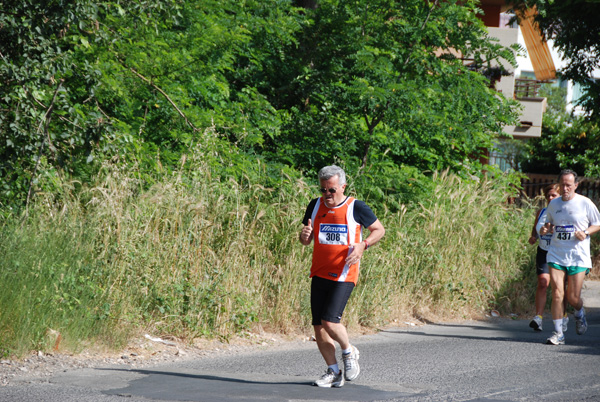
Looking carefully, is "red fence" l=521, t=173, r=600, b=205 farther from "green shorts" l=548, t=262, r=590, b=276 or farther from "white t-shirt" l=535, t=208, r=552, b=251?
"green shorts" l=548, t=262, r=590, b=276

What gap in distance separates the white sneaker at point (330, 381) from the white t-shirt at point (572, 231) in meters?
4.09

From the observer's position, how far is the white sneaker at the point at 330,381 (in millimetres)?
6152

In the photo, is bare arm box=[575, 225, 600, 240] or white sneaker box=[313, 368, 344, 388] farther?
bare arm box=[575, 225, 600, 240]

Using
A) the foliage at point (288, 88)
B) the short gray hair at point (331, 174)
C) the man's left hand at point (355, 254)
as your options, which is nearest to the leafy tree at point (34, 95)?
the foliage at point (288, 88)

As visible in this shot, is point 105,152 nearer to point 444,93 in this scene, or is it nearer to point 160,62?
point 160,62

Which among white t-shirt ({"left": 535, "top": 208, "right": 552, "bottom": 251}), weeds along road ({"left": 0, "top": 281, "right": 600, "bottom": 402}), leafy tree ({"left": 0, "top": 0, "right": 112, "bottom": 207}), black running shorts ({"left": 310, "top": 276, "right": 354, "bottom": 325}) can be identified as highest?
leafy tree ({"left": 0, "top": 0, "right": 112, "bottom": 207})

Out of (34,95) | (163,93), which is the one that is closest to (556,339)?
(163,93)

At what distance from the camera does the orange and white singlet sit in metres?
6.16


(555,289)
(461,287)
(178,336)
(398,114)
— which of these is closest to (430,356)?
(555,289)

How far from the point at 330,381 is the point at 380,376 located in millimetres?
740

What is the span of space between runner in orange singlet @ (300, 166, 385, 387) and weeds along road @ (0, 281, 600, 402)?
0.27 meters

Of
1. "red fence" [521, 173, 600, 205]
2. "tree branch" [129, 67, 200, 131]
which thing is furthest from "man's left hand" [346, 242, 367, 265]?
"red fence" [521, 173, 600, 205]

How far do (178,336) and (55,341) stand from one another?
1.51m

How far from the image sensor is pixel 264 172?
1132cm
